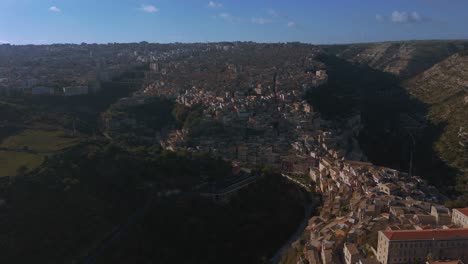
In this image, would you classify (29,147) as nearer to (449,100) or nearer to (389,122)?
(389,122)

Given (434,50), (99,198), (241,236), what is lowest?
(241,236)

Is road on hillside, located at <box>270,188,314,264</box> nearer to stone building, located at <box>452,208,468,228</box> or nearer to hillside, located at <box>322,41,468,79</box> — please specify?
stone building, located at <box>452,208,468,228</box>

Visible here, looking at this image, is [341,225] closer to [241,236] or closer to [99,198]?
[241,236]

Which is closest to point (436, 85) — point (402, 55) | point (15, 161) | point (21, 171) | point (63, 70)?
point (402, 55)

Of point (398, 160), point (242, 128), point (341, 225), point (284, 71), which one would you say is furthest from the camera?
point (284, 71)

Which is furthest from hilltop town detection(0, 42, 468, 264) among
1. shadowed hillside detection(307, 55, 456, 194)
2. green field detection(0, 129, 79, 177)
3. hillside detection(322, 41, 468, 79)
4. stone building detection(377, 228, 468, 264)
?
hillside detection(322, 41, 468, 79)

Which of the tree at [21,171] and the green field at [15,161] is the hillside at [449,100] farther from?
the tree at [21,171]

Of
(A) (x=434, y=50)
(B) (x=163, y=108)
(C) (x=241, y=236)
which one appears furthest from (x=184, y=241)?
(A) (x=434, y=50)
